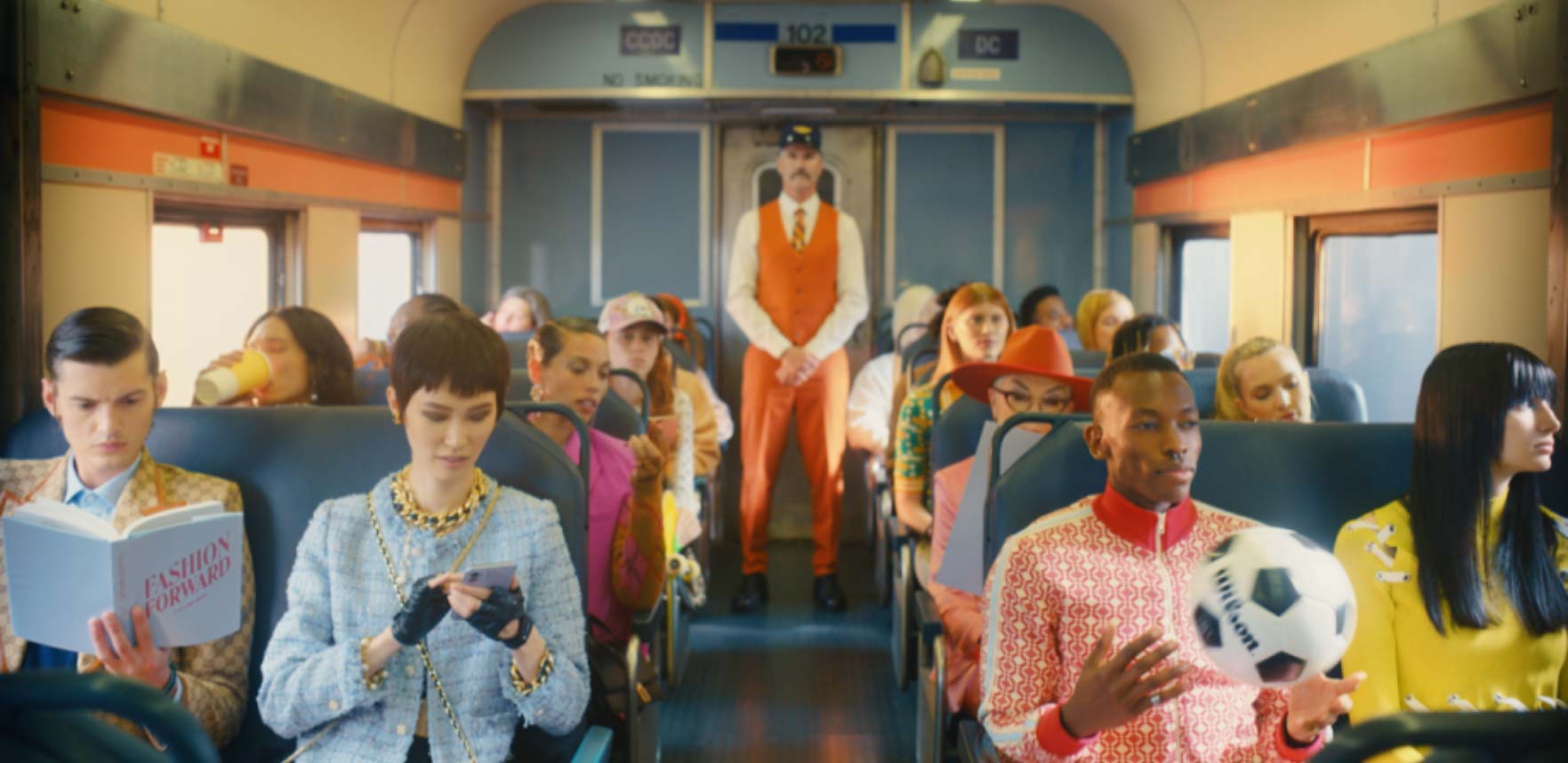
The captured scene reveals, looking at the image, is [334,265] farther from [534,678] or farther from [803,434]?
[534,678]

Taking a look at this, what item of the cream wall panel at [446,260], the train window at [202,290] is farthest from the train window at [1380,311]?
the cream wall panel at [446,260]

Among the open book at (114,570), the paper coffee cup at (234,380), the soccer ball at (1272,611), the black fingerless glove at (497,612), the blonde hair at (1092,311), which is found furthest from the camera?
the blonde hair at (1092,311)

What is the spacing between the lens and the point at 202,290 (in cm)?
497

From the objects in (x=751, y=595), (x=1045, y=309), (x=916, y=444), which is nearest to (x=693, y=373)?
(x=751, y=595)

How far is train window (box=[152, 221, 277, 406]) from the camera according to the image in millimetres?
4676

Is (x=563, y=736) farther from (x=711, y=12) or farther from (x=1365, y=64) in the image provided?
(x=711, y=12)

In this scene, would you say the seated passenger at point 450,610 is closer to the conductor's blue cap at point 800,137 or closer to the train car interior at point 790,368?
the train car interior at point 790,368

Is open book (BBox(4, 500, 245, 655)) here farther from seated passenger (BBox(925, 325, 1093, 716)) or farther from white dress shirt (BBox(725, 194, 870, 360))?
white dress shirt (BBox(725, 194, 870, 360))

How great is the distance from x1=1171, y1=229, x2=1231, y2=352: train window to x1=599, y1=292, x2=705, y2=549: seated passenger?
10.6 feet

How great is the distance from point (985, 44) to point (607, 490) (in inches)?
211

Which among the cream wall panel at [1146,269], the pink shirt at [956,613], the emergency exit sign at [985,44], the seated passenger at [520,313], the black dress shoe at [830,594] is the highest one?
the emergency exit sign at [985,44]

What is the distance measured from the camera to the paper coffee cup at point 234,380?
11.4ft

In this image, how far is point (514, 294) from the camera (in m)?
7.00

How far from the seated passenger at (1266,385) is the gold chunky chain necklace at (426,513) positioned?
2399 millimetres
